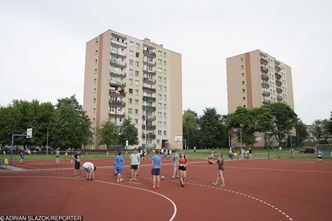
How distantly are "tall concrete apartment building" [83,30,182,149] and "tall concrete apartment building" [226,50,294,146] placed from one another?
71.7ft

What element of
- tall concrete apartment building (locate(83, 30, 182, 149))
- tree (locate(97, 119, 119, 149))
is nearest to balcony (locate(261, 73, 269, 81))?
tall concrete apartment building (locate(83, 30, 182, 149))

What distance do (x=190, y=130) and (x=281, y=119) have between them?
3151 cm

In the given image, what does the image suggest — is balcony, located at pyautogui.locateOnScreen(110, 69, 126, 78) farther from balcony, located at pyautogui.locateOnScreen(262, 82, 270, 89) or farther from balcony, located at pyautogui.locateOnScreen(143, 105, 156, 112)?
balcony, located at pyautogui.locateOnScreen(262, 82, 270, 89)

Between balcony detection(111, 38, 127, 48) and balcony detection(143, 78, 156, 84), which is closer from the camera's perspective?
balcony detection(111, 38, 127, 48)

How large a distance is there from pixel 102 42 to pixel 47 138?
100 ft

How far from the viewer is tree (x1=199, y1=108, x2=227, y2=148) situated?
297 ft

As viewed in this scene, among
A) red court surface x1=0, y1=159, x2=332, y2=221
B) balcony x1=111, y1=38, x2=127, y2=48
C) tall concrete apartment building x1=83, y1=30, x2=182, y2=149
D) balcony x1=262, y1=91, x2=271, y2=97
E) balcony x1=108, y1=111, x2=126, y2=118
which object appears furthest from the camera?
balcony x1=262, y1=91, x2=271, y2=97

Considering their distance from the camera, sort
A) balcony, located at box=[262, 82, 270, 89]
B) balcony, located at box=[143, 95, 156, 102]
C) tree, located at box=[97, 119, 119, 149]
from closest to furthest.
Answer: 1. tree, located at box=[97, 119, 119, 149]
2. balcony, located at box=[143, 95, 156, 102]
3. balcony, located at box=[262, 82, 270, 89]

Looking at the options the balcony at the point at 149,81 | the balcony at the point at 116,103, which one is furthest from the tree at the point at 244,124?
the balcony at the point at 116,103

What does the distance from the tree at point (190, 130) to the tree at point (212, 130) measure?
21.4 feet

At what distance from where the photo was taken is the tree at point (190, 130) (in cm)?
9912

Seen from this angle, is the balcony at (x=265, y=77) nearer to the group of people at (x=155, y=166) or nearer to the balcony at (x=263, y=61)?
the balcony at (x=263, y=61)

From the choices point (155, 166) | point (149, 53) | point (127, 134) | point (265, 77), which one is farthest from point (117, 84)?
point (155, 166)

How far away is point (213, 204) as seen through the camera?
35.9ft
